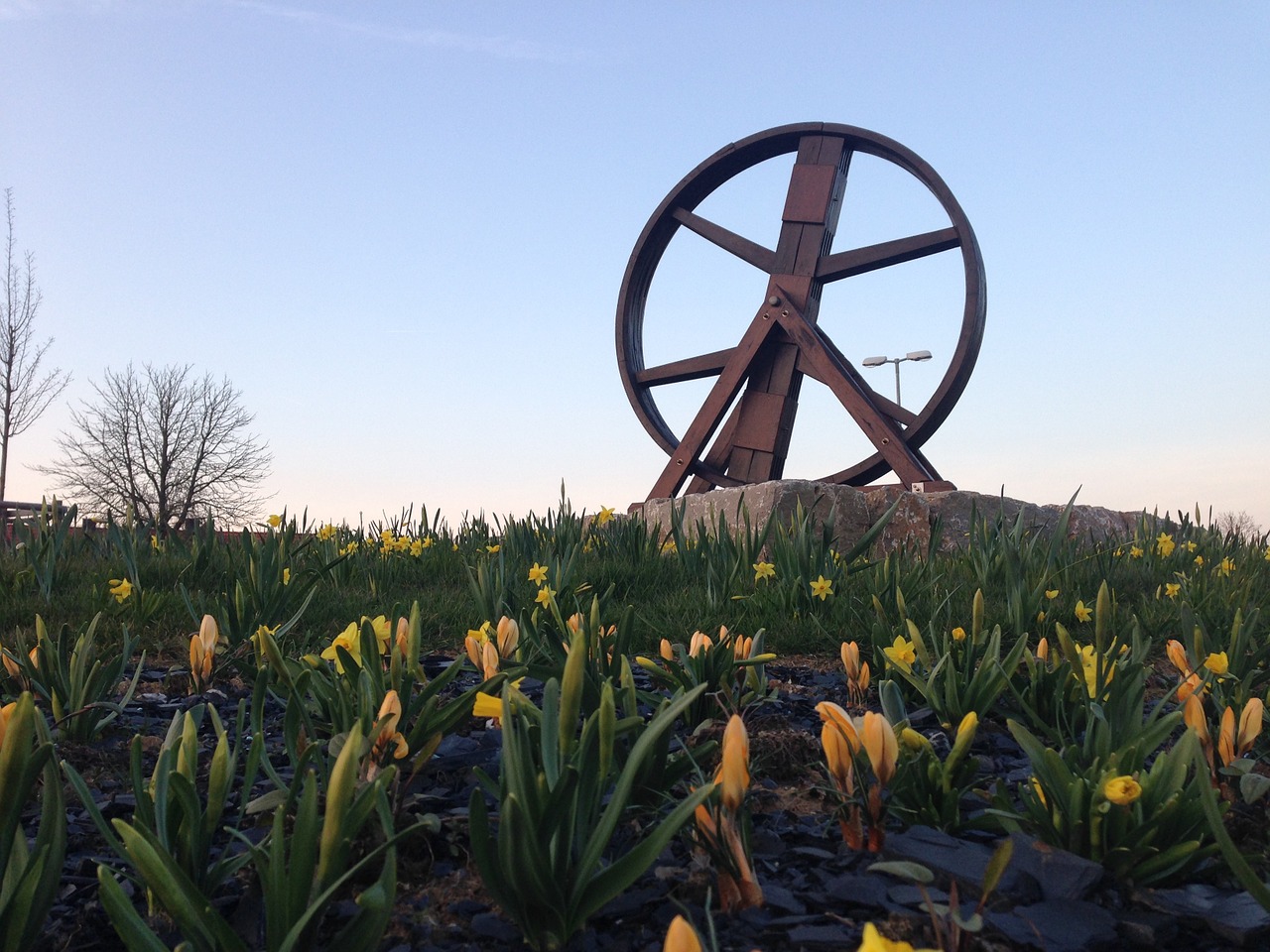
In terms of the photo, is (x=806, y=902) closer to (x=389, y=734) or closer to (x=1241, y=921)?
(x=1241, y=921)

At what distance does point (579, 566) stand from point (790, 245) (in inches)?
259

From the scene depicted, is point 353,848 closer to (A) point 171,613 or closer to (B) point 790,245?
(A) point 171,613

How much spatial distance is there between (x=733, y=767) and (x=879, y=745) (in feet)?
0.89

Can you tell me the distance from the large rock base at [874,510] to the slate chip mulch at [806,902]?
16.4 ft

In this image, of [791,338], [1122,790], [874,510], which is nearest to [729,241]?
[791,338]

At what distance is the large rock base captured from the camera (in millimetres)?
6625

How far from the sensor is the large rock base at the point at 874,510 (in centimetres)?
662

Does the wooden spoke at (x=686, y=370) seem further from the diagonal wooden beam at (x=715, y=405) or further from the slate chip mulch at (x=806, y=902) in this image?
the slate chip mulch at (x=806, y=902)

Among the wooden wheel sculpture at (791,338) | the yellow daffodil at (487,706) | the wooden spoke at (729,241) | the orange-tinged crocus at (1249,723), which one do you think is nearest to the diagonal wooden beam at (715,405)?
the wooden wheel sculpture at (791,338)

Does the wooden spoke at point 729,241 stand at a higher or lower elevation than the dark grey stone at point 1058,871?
higher

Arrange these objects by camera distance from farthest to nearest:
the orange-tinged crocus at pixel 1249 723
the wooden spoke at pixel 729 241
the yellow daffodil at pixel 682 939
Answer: the wooden spoke at pixel 729 241 < the orange-tinged crocus at pixel 1249 723 < the yellow daffodil at pixel 682 939

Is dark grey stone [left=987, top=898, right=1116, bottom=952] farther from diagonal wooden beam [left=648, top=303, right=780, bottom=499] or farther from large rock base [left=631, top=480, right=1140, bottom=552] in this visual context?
diagonal wooden beam [left=648, top=303, right=780, bottom=499]

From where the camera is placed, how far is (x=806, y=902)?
49.8 inches

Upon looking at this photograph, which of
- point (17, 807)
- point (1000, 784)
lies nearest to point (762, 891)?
point (1000, 784)
